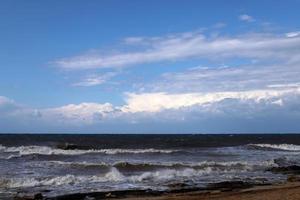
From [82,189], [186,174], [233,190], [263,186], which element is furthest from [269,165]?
[82,189]

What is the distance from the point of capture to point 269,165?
112ft

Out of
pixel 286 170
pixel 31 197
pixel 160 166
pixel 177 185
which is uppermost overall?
pixel 160 166

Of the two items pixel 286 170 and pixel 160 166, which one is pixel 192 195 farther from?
pixel 286 170

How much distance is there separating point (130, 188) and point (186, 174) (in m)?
7.29

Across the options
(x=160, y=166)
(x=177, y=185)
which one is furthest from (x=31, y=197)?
(x=160, y=166)

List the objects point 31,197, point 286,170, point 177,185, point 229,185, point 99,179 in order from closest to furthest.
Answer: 1. point 31,197
2. point 229,185
3. point 177,185
4. point 99,179
5. point 286,170

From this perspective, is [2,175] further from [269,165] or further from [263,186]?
[269,165]

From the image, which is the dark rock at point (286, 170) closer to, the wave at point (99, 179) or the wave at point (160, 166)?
the wave at point (160, 166)

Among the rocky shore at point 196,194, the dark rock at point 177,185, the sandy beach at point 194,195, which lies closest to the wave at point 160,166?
the dark rock at point 177,185

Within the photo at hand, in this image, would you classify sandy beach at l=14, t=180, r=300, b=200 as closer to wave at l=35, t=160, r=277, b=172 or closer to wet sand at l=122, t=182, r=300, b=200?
wet sand at l=122, t=182, r=300, b=200

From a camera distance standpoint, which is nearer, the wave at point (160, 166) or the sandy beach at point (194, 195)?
the sandy beach at point (194, 195)

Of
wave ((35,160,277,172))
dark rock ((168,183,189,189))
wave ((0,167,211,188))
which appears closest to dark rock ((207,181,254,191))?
dark rock ((168,183,189,189))

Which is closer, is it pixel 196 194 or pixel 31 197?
pixel 31 197

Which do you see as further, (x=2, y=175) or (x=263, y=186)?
(x=2, y=175)
